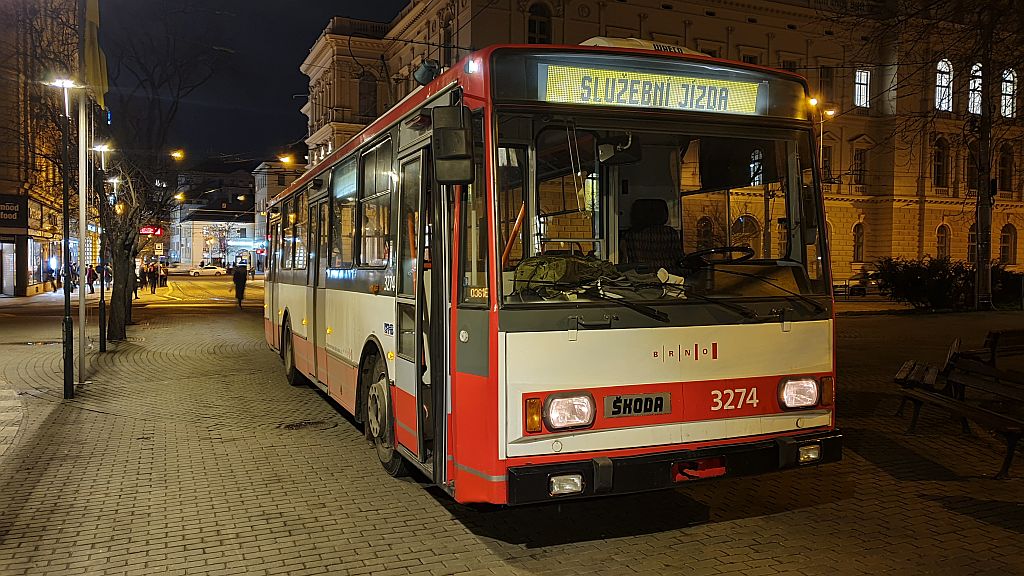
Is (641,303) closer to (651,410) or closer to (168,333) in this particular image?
(651,410)

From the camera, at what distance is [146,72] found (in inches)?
879

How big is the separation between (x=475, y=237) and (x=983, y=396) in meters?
7.84

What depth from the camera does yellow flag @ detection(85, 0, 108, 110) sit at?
13.4 metres

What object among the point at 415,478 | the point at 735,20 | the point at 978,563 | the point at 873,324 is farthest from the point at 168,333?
the point at 735,20

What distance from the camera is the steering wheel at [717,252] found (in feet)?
19.0

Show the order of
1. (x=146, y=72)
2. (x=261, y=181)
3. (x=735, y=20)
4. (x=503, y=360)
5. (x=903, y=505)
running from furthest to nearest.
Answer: (x=261, y=181) → (x=735, y=20) → (x=146, y=72) → (x=903, y=505) → (x=503, y=360)

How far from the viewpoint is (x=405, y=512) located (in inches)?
263

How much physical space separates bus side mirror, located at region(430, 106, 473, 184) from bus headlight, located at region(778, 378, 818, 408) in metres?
2.55

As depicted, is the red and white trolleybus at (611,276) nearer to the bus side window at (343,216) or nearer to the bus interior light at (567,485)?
the bus interior light at (567,485)

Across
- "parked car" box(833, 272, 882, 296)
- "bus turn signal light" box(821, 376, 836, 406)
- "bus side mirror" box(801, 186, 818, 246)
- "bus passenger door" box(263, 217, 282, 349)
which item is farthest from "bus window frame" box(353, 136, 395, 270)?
"parked car" box(833, 272, 882, 296)

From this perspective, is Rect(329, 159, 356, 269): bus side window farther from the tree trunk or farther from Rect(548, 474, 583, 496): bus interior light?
the tree trunk

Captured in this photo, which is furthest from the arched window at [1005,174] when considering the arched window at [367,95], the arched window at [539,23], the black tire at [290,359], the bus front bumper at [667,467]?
the bus front bumper at [667,467]

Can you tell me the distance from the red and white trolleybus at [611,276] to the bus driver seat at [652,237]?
16mm

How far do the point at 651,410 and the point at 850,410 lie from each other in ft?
21.0
